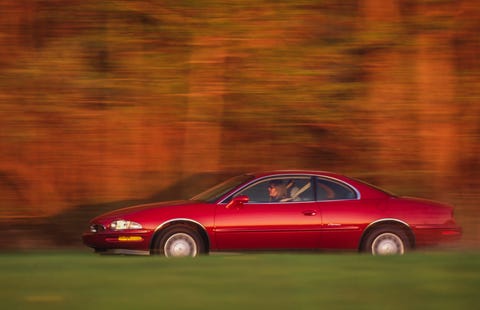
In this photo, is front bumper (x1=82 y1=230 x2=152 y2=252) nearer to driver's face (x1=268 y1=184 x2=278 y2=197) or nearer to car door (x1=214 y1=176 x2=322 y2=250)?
car door (x1=214 y1=176 x2=322 y2=250)

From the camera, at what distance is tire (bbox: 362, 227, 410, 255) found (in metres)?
11.5

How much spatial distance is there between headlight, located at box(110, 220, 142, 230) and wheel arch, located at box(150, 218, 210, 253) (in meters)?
0.25

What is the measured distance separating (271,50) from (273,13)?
0.63 meters

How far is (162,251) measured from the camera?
11312mm

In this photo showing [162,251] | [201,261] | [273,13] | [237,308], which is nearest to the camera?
[237,308]

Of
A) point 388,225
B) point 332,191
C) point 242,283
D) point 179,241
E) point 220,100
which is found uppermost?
point 220,100

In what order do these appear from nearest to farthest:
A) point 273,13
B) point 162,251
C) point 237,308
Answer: point 237,308 → point 162,251 → point 273,13

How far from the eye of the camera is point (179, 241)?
11.3m

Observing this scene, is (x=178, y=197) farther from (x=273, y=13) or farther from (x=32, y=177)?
(x=273, y=13)

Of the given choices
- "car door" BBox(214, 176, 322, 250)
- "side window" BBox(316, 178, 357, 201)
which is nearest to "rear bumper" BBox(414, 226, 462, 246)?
"side window" BBox(316, 178, 357, 201)

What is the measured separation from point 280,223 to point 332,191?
908 millimetres

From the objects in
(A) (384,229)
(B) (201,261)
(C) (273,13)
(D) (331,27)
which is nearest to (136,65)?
(C) (273,13)

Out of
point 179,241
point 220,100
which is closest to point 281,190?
point 179,241

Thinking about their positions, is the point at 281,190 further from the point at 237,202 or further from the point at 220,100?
the point at 220,100
